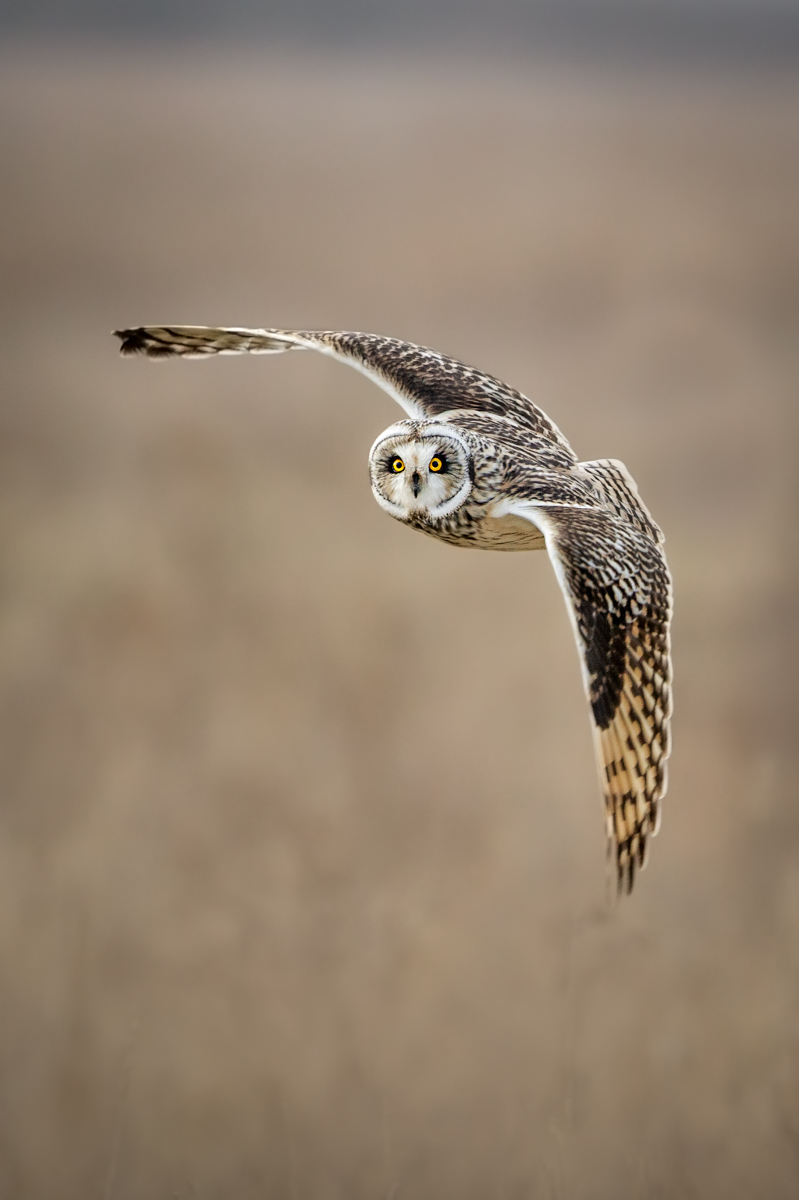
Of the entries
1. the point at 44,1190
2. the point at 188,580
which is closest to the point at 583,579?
the point at 188,580

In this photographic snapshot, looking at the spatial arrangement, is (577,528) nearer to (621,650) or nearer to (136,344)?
(621,650)

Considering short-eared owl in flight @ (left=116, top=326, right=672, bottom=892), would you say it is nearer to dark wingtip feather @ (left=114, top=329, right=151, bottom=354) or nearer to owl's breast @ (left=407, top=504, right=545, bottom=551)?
owl's breast @ (left=407, top=504, right=545, bottom=551)

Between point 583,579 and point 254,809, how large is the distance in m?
1.05

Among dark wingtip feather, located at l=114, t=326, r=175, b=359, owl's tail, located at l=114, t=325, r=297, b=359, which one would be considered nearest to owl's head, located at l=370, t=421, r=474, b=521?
owl's tail, located at l=114, t=325, r=297, b=359

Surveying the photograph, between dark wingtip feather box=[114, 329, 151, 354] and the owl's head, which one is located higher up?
dark wingtip feather box=[114, 329, 151, 354]

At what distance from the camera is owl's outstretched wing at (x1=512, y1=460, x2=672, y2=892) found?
32.3 inches

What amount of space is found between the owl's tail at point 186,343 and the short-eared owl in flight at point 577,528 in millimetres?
89

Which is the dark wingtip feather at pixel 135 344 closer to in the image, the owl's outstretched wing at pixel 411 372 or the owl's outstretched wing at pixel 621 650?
the owl's outstretched wing at pixel 411 372

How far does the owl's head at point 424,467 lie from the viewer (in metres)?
0.90

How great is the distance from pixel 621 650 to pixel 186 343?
2.01ft

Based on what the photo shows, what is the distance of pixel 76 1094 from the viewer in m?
1.71

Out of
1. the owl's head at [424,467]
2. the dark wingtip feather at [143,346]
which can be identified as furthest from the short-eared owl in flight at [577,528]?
the dark wingtip feather at [143,346]

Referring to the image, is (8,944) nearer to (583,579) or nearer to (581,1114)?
(581,1114)

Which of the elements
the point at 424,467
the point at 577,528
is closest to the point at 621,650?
the point at 577,528
